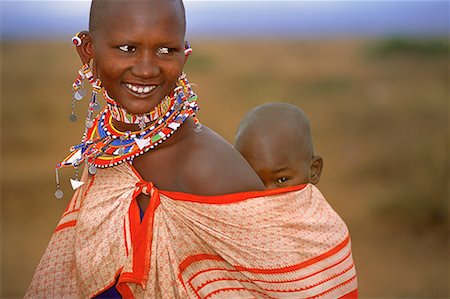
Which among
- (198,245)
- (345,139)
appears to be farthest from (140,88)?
(345,139)

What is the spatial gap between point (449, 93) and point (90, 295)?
511 inches

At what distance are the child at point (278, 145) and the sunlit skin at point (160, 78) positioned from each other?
2.30 feet

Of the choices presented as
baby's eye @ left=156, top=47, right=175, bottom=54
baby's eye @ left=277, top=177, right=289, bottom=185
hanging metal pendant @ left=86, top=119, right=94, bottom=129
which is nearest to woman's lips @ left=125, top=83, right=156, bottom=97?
baby's eye @ left=156, top=47, right=175, bottom=54

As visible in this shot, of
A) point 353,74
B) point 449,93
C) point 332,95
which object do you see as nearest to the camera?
point 449,93

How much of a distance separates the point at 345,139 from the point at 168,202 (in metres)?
10.2

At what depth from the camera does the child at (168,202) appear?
2.46 m

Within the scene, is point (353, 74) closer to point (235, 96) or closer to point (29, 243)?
point (235, 96)

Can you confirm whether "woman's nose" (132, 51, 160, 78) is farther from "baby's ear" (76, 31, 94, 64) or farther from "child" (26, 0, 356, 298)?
"baby's ear" (76, 31, 94, 64)

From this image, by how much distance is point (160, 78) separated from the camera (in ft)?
8.23

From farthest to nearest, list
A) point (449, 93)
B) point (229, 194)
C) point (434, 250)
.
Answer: point (449, 93) < point (434, 250) < point (229, 194)

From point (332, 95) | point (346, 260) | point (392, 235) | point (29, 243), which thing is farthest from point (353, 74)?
point (346, 260)

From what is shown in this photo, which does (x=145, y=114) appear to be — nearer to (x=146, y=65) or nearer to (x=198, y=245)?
(x=146, y=65)

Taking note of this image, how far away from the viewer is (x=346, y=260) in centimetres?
279

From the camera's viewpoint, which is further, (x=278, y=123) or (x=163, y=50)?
(x=278, y=123)
